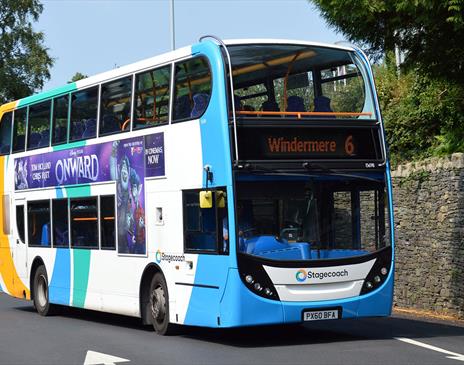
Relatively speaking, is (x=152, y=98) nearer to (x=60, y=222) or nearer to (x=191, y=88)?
(x=191, y=88)

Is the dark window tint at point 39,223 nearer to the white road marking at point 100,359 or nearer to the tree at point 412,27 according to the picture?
the white road marking at point 100,359

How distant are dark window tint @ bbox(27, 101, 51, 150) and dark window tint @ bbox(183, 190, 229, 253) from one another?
6117 millimetres

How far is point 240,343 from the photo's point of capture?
44.8 feet

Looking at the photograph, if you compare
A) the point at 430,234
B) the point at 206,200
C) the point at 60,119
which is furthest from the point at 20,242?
the point at 206,200

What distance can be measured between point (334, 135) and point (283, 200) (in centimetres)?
120

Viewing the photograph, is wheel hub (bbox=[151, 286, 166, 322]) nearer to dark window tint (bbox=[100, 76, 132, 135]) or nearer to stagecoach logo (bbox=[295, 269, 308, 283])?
stagecoach logo (bbox=[295, 269, 308, 283])

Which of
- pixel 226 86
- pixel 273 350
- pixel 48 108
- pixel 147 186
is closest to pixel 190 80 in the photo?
pixel 226 86

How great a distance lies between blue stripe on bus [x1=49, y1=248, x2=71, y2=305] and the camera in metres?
18.2

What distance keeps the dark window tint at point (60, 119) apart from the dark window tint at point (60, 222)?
1.17 meters

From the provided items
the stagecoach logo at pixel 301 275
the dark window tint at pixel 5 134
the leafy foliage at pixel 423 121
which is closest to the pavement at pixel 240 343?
the stagecoach logo at pixel 301 275

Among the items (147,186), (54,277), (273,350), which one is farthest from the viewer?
(54,277)

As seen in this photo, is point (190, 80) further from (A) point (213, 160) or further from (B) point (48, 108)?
(B) point (48, 108)

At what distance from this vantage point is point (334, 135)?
13.5 m

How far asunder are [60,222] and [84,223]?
1241 mm
